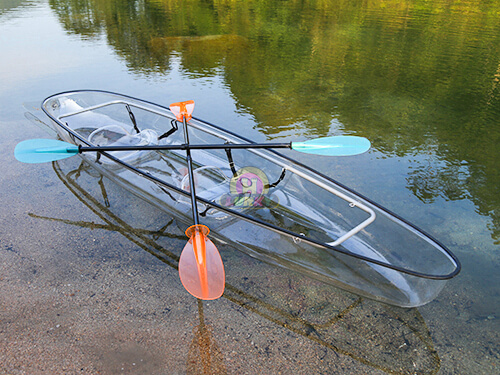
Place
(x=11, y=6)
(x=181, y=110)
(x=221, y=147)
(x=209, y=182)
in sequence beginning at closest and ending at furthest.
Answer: (x=221, y=147), (x=209, y=182), (x=181, y=110), (x=11, y=6)

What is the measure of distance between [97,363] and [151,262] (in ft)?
3.34

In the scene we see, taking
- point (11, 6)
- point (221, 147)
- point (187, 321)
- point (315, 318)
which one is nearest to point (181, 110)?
point (221, 147)

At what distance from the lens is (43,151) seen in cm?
384

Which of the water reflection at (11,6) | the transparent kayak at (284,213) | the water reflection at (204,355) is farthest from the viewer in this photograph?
the water reflection at (11,6)

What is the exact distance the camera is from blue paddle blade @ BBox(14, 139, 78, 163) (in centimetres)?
376

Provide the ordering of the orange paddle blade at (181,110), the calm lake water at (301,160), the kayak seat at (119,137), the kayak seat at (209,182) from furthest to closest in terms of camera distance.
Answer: the kayak seat at (119,137) < the orange paddle blade at (181,110) < the kayak seat at (209,182) < the calm lake water at (301,160)

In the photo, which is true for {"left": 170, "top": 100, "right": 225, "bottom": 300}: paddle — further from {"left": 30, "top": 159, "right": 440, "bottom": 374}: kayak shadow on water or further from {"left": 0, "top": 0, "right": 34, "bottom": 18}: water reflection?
{"left": 0, "top": 0, "right": 34, "bottom": 18}: water reflection

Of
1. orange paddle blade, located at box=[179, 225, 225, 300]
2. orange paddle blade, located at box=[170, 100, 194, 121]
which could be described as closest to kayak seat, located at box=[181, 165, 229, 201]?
orange paddle blade, located at box=[170, 100, 194, 121]

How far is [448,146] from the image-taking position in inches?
225

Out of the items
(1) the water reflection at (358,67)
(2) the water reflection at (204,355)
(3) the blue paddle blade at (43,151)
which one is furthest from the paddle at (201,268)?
(1) the water reflection at (358,67)

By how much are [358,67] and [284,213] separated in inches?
289

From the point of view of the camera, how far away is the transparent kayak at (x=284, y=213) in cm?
290

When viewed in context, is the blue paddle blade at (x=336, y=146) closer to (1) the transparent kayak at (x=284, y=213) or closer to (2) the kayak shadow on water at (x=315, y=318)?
(1) the transparent kayak at (x=284, y=213)

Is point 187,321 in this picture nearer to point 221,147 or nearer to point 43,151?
point 221,147
